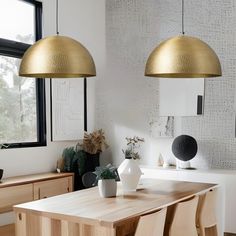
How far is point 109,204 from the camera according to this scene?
321cm

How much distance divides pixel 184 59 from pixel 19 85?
2.58 m

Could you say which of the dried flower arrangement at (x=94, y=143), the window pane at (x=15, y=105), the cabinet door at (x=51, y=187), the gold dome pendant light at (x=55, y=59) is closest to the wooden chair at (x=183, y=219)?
the gold dome pendant light at (x=55, y=59)

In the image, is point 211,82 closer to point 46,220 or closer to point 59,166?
point 59,166

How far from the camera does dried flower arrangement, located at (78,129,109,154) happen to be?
577 centimetres

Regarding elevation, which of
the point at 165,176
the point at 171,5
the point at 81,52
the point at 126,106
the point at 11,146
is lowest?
the point at 165,176

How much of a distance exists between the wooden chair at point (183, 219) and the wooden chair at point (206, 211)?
0.32 meters

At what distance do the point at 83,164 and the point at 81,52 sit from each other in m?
2.63

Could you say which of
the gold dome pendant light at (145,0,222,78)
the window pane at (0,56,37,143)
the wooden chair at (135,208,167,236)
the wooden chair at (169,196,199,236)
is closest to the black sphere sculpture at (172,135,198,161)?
the window pane at (0,56,37,143)

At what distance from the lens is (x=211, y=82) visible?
18.2ft

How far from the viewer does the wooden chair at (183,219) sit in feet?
10.6

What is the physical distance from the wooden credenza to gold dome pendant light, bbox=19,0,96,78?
165 centimetres

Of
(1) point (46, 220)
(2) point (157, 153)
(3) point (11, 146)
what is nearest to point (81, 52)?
(1) point (46, 220)

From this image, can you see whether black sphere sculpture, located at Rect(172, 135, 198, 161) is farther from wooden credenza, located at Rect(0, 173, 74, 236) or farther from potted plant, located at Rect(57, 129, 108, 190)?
wooden credenza, located at Rect(0, 173, 74, 236)

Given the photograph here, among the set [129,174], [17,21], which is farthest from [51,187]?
[17,21]
